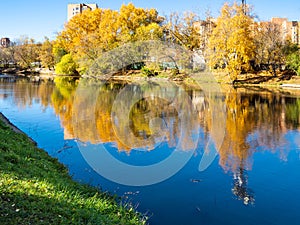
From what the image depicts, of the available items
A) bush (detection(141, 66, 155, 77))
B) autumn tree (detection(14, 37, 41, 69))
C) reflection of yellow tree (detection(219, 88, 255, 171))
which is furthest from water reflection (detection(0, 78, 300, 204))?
autumn tree (detection(14, 37, 41, 69))

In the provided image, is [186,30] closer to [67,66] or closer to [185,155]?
[67,66]

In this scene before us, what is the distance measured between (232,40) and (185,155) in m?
30.3

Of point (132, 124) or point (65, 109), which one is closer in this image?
point (132, 124)

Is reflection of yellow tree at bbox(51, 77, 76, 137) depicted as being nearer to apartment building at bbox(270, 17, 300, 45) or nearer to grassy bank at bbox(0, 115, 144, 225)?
grassy bank at bbox(0, 115, 144, 225)

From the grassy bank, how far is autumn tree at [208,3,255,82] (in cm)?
3501

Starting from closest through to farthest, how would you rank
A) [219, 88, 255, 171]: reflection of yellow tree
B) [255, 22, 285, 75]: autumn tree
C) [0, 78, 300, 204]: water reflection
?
[219, 88, 255, 171]: reflection of yellow tree < [0, 78, 300, 204]: water reflection < [255, 22, 285, 75]: autumn tree

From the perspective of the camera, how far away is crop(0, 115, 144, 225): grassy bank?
5.15 meters

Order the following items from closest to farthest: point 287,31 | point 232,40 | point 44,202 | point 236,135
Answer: point 44,202 < point 236,135 < point 232,40 < point 287,31

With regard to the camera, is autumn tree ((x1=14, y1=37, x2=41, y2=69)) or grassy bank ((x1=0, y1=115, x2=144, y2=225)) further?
autumn tree ((x1=14, y1=37, x2=41, y2=69))

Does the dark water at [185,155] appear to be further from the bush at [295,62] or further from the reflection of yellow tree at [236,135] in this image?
the bush at [295,62]

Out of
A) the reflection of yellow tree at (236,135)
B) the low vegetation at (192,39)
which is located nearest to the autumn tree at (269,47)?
the low vegetation at (192,39)

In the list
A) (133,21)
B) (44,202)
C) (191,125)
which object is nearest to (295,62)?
(133,21)

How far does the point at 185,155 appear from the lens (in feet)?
39.4

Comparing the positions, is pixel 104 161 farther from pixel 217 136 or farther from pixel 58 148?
pixel 217 136
